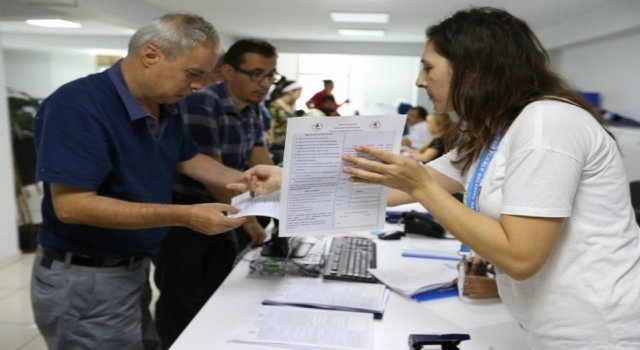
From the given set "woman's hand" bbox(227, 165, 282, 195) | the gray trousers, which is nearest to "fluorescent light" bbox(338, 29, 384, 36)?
"woman's hand" bbox(227, 165, 282, 195)

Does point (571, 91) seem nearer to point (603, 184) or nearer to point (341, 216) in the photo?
point (603, 184)

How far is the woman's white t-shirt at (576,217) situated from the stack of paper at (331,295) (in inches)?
18.5

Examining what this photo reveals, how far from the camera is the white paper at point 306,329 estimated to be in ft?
3.65

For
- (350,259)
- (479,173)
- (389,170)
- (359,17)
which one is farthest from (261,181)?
(359,17)

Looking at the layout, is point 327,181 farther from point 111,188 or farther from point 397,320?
point 111,188

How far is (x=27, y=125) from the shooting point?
4418 millimetres

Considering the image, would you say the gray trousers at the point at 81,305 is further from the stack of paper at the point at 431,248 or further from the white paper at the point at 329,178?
the stack of paper at the point at 431,248

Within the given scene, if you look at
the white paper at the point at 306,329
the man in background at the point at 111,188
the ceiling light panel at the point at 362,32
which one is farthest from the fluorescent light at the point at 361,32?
the white paper at the point at 306,329

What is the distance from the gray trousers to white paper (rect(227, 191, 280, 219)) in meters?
0.44

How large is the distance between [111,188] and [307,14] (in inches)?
214

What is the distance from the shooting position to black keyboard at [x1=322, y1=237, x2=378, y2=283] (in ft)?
5.01

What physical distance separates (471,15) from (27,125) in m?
4.62

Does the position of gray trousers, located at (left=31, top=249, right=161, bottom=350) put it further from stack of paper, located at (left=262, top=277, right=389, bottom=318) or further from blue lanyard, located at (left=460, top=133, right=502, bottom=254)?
blue lanyard, located at (left=460, top=133, right=502, bottom=254)

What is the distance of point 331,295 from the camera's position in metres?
1.38
